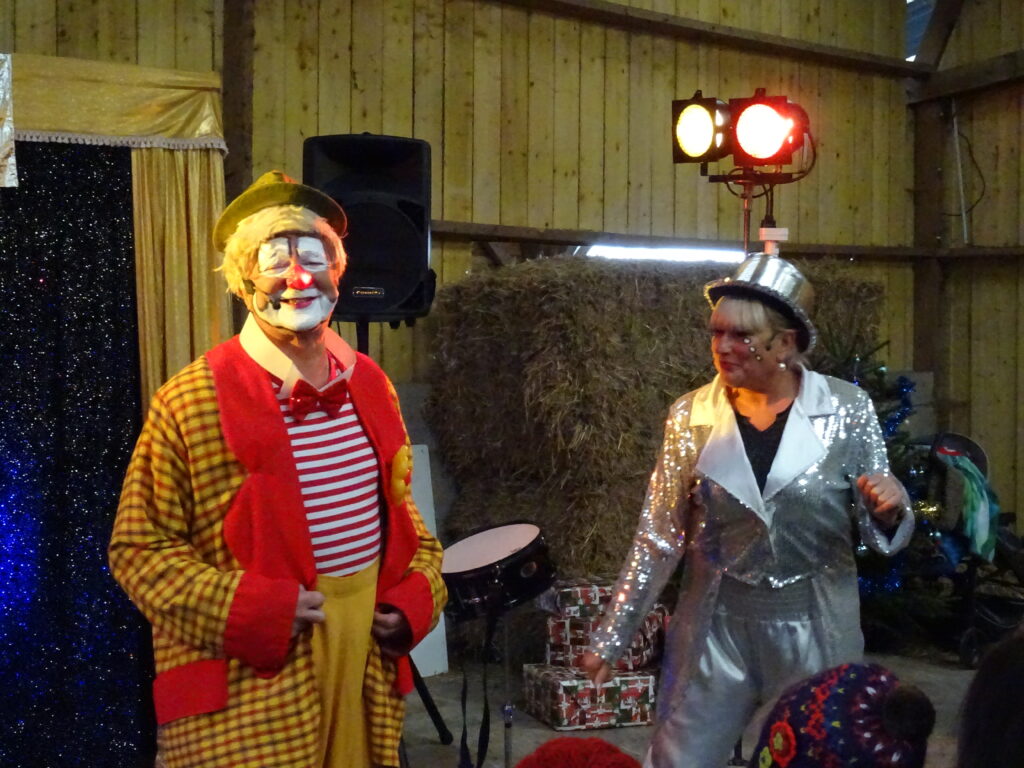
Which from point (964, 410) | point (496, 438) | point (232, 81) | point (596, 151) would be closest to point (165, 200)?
point (232, 81)

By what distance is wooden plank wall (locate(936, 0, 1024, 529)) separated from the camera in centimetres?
641

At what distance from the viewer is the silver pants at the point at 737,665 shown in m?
2.10

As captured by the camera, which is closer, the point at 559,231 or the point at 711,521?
Answer: the point at 711,521

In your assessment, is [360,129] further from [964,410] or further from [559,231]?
[964,410]

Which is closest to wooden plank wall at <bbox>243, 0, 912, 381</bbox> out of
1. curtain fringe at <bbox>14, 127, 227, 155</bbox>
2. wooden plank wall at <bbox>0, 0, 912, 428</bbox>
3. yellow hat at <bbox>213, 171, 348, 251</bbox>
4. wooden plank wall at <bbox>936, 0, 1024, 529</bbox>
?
wooden plank wall at <bbox>0, 0, 912, 428</bbox>

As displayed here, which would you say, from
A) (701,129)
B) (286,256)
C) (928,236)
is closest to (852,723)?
(286,256)

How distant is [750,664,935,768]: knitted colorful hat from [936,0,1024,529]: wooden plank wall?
5.80 m

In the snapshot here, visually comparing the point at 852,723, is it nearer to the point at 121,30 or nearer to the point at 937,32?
the point at 121,30

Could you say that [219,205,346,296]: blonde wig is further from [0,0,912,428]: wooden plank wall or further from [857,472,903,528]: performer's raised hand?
[0,0,912,428]: wooden plank wall

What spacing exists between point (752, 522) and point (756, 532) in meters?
0.02

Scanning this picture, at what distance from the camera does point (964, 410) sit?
22.1 ft

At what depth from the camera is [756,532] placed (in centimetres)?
213

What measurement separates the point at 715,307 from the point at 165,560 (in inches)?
45.8

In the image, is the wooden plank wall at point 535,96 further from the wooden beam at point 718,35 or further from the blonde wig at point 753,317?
the blonde wig at point 753,317
